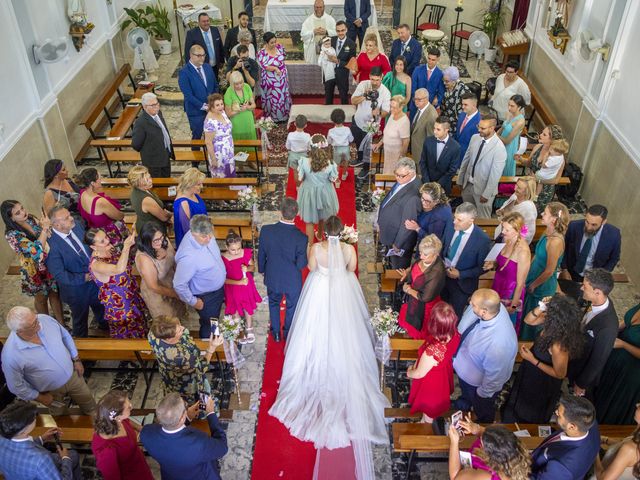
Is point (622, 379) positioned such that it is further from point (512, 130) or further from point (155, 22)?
point (155, 22)

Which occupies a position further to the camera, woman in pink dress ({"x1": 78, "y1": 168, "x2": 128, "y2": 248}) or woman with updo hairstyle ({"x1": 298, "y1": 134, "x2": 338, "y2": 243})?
woman with updo hairstyle ({"x1": 298, "y1": 134, "x2": 338, "y2": 243})

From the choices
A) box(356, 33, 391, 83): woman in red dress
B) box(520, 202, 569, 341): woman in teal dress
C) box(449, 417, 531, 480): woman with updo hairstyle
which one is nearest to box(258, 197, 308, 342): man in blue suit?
box(520, 202, 569, 341): woman in teal dress

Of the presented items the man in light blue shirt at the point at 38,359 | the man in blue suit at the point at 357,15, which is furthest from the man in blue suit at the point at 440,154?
the man in blue suit at the point at 357,15

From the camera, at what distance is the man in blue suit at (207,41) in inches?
384

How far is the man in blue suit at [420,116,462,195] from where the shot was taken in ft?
21.4

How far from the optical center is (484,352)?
170 inches

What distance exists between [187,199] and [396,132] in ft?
9.97

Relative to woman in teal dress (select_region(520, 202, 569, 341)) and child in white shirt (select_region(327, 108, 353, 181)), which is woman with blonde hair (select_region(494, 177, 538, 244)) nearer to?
woman in teal dress (select_region(520, 202, 569, 341))

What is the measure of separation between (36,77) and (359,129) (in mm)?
4747

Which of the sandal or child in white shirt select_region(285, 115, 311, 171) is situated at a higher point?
child in white shirt select_region(285, 115, 311, 171)

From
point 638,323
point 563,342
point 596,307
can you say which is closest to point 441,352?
point 563,342

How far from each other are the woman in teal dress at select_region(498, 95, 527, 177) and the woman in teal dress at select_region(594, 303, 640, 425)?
10.6 ft

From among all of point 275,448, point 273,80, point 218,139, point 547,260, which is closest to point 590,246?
point 547,260

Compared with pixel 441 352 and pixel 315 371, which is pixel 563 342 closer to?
pixel 441 352
